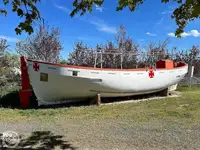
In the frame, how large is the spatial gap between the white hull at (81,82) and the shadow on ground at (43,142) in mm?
3590

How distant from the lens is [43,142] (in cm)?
528

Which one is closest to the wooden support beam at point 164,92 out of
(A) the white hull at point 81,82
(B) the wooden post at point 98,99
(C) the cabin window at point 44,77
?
(A) the white hull at point 81,82

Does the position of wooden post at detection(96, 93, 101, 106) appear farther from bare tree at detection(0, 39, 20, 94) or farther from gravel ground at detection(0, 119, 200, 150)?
bare tree at detection(0, 39, 20, 94)

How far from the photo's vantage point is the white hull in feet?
30.4

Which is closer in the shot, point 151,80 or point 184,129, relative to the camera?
point 184,129

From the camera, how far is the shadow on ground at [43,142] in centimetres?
496

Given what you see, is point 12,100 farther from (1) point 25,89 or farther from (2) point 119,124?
(2) point 119,124

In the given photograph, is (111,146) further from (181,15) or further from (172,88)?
(172,88)

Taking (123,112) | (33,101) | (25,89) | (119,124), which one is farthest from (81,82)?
(119,124)

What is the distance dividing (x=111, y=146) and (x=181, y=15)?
284cm

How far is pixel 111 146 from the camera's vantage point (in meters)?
4.94

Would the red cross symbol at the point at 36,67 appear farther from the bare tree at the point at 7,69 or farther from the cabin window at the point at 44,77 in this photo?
the bare tree at the point at 7,69

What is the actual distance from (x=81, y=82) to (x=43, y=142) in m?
4.31

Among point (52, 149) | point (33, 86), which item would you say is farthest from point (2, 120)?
point (52, 149)
